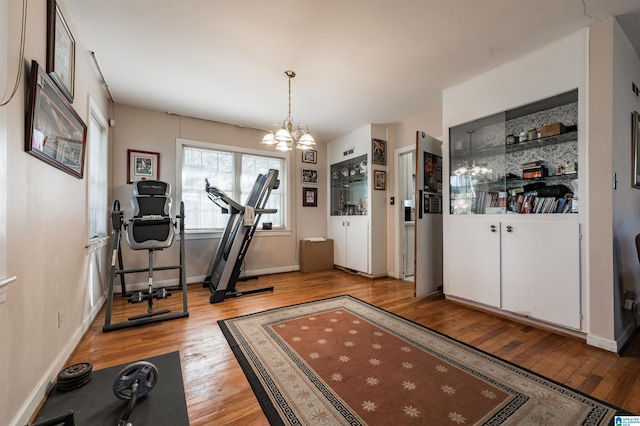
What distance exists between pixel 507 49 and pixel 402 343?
288cm

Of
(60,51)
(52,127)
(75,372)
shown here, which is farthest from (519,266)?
(60,51)

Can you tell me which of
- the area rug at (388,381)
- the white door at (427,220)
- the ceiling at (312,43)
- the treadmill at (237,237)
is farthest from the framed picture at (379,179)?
the area rug at (388,381)

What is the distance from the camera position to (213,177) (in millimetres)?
4414

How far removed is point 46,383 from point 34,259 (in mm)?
777

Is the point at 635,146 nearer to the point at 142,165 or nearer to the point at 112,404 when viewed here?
the point at 112,404

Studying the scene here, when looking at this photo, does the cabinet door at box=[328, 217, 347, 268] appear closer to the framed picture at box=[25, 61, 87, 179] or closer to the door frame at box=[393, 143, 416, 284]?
the door frame at box=[393, 143, 416, 284]

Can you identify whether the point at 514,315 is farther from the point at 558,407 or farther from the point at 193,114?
the point at 193,114

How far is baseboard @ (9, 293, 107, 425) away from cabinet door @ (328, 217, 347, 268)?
12.2 feet

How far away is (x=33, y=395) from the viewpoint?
1.43m

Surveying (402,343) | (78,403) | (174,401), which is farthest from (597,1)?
(78,403)

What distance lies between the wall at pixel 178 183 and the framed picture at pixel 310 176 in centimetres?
11

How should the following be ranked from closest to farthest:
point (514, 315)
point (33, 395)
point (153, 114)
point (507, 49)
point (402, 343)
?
point (33, 395) < point (402, 343) < point (507, 49) < point (514, 315) < point (153, 114)

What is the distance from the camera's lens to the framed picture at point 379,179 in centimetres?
451

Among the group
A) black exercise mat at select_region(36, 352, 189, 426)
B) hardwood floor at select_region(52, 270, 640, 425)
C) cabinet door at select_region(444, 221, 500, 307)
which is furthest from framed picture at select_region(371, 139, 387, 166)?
black exercise mat at select_region(36, 352, 189, 426)
